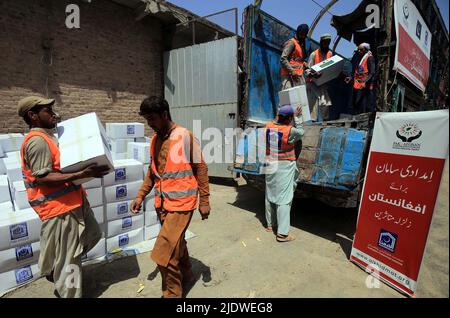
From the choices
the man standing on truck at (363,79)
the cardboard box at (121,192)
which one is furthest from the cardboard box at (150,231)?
the man standing on truck at (363,79)

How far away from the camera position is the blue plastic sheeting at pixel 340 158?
3307 millimetres

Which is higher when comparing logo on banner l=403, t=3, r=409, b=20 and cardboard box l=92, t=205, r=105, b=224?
logo on banner l=403, t=3, r=409, b=20

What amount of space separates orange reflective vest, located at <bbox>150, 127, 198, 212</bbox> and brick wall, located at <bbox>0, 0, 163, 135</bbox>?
4751 mm

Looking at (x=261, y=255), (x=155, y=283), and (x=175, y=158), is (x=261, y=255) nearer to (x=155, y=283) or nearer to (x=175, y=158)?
(x=155, y=283)

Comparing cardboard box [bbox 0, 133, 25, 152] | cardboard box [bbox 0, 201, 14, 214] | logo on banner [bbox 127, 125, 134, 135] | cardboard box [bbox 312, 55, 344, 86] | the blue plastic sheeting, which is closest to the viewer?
cardboard box [bbox 0, 201, 14, 214]

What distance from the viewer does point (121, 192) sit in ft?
10.8

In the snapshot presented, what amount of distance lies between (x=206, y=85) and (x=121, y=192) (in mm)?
4143

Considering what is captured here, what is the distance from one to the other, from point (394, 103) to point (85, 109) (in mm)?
6193

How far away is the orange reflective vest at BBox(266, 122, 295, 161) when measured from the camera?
358 centimetres

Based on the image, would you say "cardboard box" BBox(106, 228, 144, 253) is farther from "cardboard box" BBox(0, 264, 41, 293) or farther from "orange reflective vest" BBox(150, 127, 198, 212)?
"orange reflective vest" BBox(150, 127, 198, 212)

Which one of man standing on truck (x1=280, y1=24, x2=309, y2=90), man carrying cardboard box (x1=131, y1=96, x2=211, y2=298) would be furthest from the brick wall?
man carrying cardboard box (x1=131, y1=96, x2=211, y2=298)

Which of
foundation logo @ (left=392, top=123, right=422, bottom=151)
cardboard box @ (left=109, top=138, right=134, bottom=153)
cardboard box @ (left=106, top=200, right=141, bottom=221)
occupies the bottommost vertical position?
cardboard box @ (left=106, top=200, right=141, bottom=221)

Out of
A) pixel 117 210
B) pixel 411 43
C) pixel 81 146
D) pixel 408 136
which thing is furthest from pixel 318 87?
pixel 81 146

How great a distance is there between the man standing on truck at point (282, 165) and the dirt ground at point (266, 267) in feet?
1.15
